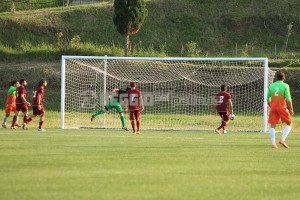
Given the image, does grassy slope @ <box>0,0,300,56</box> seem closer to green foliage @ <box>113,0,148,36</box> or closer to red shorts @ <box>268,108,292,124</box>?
green foliage @ <box>113,0,148,36</box>

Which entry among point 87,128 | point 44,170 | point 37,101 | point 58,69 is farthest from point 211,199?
point 58,69

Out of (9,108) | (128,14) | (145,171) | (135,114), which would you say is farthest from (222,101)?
(145,171)

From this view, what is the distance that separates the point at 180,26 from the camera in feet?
191

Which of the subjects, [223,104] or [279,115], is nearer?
[279,115]

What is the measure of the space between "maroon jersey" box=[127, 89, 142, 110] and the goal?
479 cm

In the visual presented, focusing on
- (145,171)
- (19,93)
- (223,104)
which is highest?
(19,93)

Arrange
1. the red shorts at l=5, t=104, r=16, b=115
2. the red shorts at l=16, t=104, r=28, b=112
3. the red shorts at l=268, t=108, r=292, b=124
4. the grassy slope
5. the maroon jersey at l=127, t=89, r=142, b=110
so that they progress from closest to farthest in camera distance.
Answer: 1. the red shorts at l=268, t=108, r=292, b=124
2. the maroon jersey at l=127, t=89, r=142, b=110
3. the red shorts at l=16, t=104, r=28, b=112
4. the red shorts at l=5, t=104, r=16, b=115
5. the grassy slope

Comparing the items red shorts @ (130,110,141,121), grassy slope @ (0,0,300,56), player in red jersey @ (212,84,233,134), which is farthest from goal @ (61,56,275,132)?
grassy slope @ (0,0,300,56)

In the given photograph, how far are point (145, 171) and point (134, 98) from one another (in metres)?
13.6

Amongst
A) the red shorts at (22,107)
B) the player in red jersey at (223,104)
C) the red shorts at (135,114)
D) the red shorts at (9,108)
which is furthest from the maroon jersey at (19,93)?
the player in red jersey at (223,104)

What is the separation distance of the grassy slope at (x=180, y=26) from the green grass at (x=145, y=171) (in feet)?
109

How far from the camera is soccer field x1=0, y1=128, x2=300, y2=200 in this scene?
441 inches

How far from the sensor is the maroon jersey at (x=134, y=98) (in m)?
27.3

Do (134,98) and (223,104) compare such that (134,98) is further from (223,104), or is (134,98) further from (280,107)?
(280,107)
